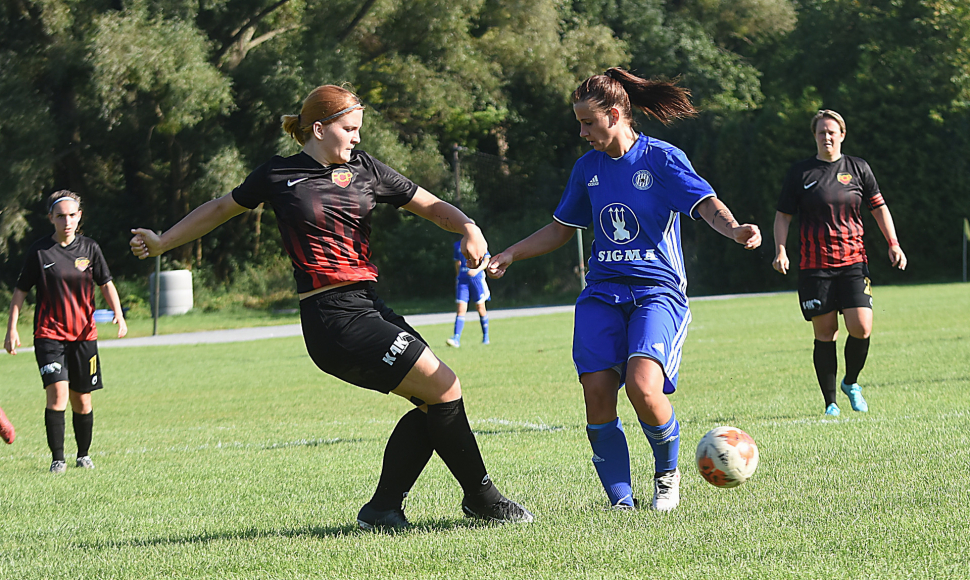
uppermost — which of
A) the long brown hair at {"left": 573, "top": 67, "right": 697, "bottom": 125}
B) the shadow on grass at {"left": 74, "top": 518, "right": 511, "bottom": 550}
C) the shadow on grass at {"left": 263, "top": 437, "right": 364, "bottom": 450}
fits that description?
the long brown hair at {"left": 573, "top": 67, "right": 697, "bottom": 125}

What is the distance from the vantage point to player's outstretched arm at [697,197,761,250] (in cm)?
422

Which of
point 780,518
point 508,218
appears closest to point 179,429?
point 780,518

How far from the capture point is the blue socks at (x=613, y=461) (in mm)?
4625

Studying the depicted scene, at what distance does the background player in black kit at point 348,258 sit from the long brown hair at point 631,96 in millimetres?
891

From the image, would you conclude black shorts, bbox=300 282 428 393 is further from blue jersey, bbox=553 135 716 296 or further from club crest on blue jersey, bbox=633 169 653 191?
club crest on blue jersey, bbox=633 169 653 191

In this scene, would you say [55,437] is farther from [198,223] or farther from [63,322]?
[198,223]

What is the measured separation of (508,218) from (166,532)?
3329 centimetres

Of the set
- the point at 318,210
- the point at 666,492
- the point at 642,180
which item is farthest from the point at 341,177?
the point at 666,492

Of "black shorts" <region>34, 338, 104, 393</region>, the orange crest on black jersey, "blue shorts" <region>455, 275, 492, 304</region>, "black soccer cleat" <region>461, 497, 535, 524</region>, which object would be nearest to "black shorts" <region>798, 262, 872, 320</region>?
"black soccer cleat" <region>461, 497, 535, 524</region>

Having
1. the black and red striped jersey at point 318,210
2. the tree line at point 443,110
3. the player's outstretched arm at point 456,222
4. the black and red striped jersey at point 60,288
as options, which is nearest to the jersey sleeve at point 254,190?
the black and red striped jersey at point 318,210

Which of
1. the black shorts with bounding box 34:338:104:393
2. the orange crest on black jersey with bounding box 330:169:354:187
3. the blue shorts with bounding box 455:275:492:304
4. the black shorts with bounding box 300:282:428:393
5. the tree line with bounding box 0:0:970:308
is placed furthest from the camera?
the tree line with bounding box 0:0:970:308

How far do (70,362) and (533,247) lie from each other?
415 centimetres

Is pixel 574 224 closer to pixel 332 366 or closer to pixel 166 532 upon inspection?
pixel 332 366

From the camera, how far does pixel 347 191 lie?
14.1ft
